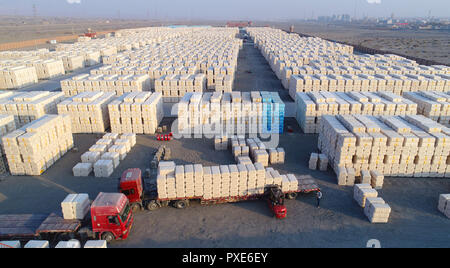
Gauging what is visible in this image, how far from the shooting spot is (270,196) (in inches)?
493

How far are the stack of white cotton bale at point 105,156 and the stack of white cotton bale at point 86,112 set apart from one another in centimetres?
269

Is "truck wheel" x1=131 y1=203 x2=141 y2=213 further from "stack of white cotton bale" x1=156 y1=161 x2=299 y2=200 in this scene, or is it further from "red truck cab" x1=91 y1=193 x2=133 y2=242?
"red truck cab" x1=91 y1=193 x2=133 y2=242

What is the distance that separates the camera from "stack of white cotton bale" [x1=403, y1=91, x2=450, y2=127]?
19.9 metres

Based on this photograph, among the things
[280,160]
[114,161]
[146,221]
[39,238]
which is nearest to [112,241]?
[146,221]

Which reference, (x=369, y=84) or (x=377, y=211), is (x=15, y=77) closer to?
(x=369, y=84)

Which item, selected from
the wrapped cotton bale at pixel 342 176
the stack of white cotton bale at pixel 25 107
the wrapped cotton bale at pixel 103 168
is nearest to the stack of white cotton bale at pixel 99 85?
the stack of white cotton bale at pixel 25 107

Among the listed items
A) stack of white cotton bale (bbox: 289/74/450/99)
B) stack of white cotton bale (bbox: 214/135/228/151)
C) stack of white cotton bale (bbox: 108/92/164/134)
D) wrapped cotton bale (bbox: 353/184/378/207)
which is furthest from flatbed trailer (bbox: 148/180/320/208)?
stack of white cotton bale (bbox: 289/74/450/99)

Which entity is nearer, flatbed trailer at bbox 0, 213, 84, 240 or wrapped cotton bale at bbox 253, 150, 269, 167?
flatbed trailer at bbox 0, 213, 84, 240

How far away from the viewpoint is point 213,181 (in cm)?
1232

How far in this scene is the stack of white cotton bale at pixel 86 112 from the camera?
1959 centimetres

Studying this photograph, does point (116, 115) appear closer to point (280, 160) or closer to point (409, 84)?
point (280, 160)

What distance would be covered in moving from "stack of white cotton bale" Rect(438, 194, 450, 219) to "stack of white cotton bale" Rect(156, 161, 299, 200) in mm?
6053

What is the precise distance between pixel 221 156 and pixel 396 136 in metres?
9.31

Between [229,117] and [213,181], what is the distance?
821cm
